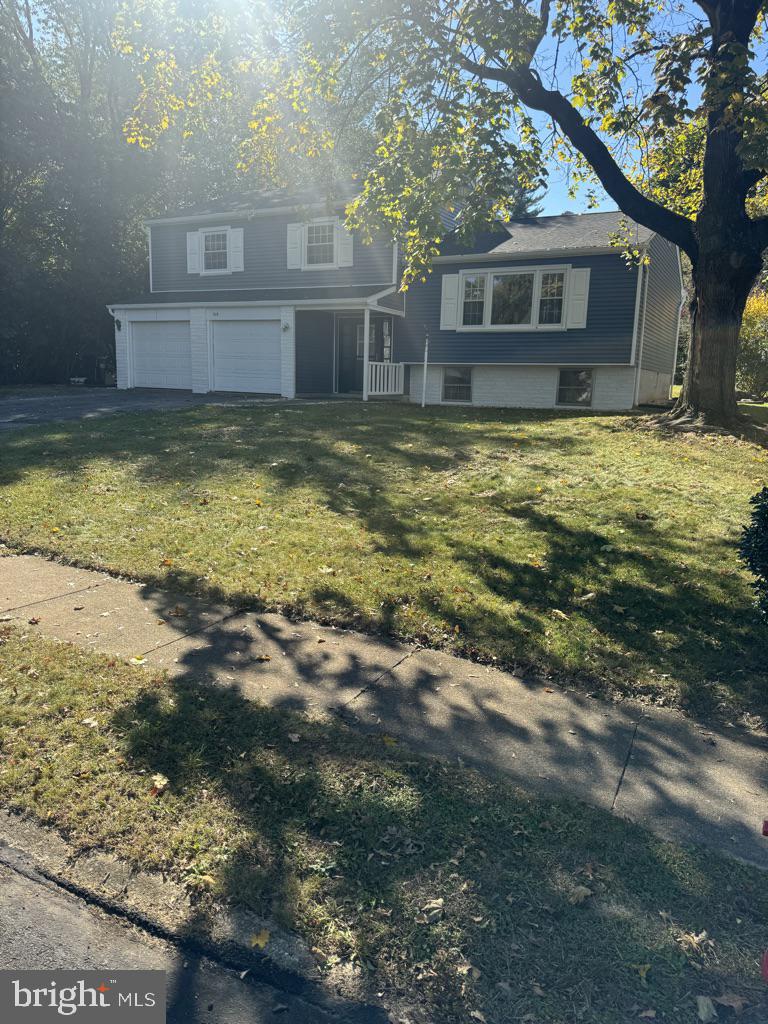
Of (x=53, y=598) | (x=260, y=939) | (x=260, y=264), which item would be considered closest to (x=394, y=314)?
(x=260, y=264)

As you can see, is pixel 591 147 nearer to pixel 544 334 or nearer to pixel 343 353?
pixel 544 334

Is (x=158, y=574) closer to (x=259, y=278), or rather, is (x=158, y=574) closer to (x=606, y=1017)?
(x=606, y=1017)

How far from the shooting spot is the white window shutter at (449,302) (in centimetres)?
2092

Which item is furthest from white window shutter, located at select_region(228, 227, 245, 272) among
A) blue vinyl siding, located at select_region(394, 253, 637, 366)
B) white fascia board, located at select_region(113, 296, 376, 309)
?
blue vinyl siding, located at select_region(394, 253, 637, 366)

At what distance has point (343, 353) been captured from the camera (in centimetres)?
2409

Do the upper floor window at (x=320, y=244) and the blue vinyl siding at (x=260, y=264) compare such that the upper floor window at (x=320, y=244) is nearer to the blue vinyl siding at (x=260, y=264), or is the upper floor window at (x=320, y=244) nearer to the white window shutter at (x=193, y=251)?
the blue vinyl siding at (x=260, y=264)

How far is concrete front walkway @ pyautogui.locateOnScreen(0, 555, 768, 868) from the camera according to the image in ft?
10.9

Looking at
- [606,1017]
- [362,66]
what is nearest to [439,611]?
[606,1017]

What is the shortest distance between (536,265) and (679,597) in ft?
52.2

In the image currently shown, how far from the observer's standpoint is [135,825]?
2.99m

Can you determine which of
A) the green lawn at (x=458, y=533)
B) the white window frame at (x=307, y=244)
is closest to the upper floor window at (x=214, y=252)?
the white window frame at (x=307, y=244)

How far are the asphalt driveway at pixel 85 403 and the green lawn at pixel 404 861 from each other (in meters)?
12.7

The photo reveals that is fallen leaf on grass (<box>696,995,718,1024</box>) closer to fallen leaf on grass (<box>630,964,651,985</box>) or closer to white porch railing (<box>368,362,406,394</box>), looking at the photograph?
fallen leaf on grass (<box>630,964,651,985</box>)

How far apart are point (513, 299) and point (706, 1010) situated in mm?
19774
